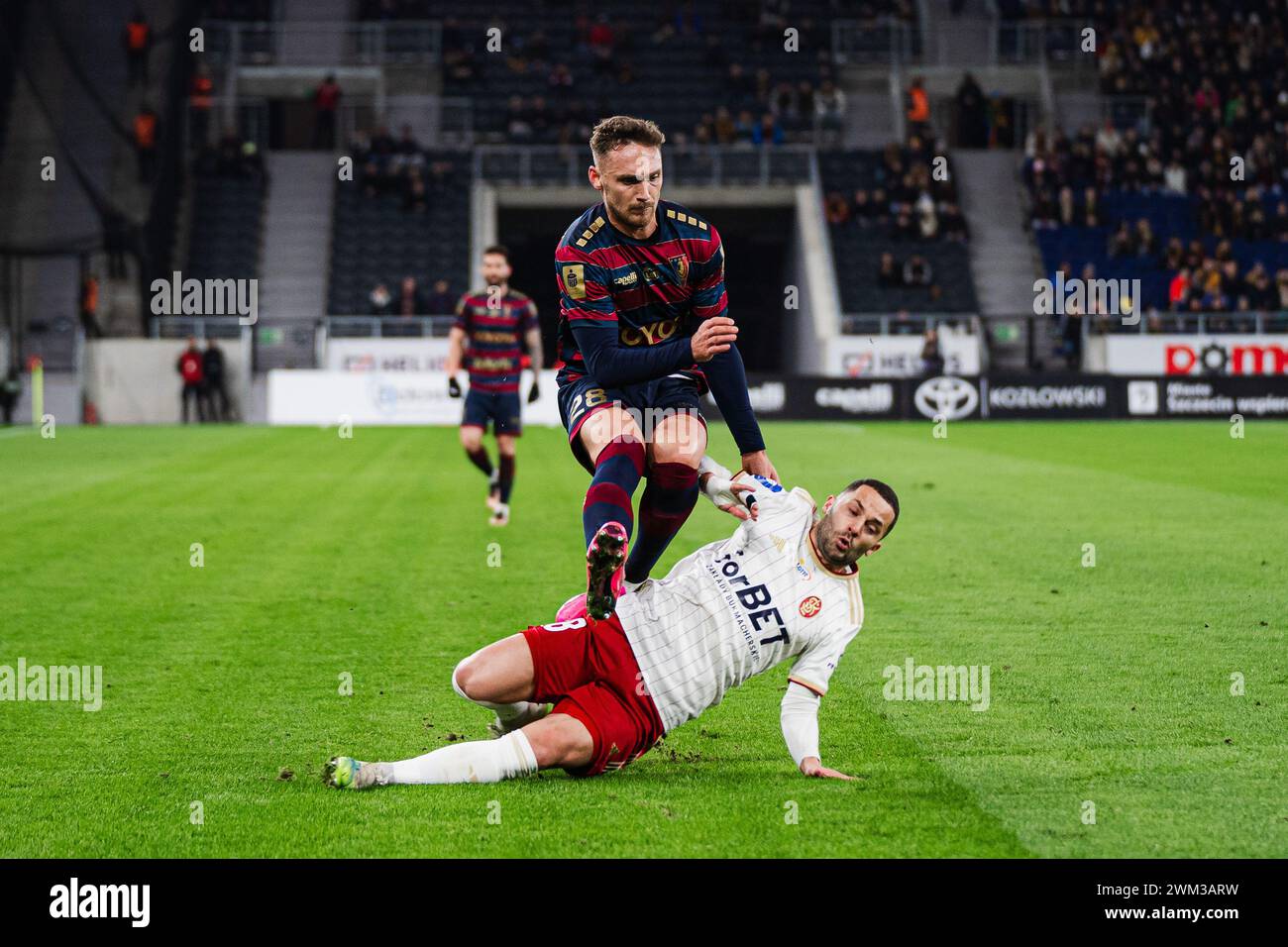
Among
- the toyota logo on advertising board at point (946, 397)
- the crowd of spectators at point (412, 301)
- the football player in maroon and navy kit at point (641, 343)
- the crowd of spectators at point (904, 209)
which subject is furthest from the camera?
the crowd of spectators at point (904, 209)

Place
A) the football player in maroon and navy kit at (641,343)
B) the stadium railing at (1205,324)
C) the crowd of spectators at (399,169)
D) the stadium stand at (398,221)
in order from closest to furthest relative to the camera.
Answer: the football player in maroon and navy kit at (641,343), the stadium railing at (1205,324), the stadium stand at (398,221), the crowd of spectators at (399,169)

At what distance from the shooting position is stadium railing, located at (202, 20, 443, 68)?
43.9 m

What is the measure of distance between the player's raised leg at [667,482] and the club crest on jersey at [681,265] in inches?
24.8

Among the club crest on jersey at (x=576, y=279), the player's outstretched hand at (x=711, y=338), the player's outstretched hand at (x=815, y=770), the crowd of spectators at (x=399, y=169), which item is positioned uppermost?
the crowd of spectators at (x=399, y=169)

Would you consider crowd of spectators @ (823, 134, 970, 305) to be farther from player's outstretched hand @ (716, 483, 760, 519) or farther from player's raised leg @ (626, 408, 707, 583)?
player's outstretched hand @ (716, 483, 760, 519)

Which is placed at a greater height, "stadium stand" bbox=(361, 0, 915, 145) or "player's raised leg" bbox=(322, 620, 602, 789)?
"stadium stand" bbox=(361, 0, 915, 145)

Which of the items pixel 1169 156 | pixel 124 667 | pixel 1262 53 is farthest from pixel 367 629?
pixel 1262 53

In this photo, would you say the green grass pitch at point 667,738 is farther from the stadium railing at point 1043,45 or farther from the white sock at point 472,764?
the stadium railing at point 1043,45

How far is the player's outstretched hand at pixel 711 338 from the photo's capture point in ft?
20.6

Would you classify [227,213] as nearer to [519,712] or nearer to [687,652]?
[519,712]

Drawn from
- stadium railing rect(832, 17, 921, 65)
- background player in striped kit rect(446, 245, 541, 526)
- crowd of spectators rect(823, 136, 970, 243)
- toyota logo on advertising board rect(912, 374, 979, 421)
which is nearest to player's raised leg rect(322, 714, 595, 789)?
background player in striped kit rect(446, 245, 541, 526)

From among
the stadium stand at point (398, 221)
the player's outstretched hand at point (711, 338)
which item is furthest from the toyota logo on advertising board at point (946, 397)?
the player's outstretched hand at point (711, 338)

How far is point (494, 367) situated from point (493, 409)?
0.45 meters

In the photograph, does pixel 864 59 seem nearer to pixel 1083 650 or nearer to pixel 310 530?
pixel 310 530
